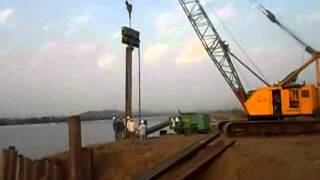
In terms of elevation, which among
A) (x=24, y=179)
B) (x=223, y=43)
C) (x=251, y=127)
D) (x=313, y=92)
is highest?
(x=223, y=43)

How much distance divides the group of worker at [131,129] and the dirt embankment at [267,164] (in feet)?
24.9

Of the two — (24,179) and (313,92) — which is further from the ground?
(313,92)

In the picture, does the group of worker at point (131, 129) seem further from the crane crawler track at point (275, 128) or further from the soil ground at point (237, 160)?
the crane crawler track at point (275, 128)

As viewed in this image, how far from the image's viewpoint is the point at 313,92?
30172 mm

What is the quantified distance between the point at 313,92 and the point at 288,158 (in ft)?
47.2

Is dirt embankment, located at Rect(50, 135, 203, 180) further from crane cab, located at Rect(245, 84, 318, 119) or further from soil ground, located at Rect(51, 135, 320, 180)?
crane cab, located at Rect(245, 84, 318, 119)

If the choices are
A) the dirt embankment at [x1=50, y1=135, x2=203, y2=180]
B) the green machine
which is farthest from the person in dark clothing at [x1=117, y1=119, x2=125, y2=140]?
the dirt embankment at [x1=50, y1=135, x2=203, y2=180]

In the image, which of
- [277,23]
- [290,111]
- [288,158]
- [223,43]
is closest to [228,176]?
[288,158]

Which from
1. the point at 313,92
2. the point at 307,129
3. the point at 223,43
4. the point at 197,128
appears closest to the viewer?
the point at 307,129

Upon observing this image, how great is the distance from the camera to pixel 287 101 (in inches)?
1196

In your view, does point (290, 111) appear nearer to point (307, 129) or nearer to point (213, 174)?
point (307, 129)

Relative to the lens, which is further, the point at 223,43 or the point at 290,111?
the point at 223,43

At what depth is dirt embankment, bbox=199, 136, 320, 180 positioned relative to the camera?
49.9 feet

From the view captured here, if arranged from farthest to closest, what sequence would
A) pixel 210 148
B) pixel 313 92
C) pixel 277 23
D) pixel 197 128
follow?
pixel 277 23 → pixel 197 128 → pixel 313 92 → pixel 210 148
